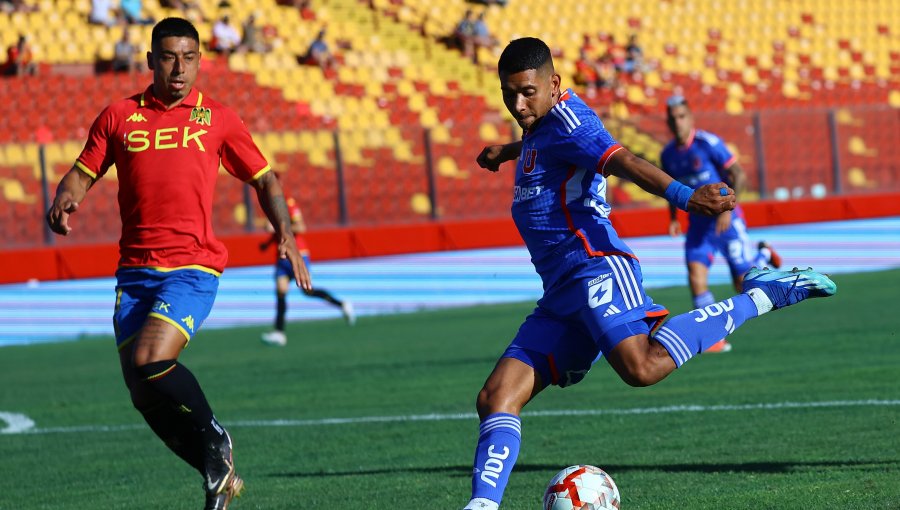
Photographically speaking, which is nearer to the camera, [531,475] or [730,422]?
[531,475]

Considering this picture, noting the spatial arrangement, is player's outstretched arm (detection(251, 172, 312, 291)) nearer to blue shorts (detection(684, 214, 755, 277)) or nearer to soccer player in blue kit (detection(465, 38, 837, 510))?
soccer player in blue kit (detection(465, 38, 837, 510))

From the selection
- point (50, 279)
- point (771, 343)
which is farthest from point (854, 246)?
point (50, 279)

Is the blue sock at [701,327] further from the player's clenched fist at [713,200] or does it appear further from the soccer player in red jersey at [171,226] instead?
the soccer player in red jersey at [171,226]

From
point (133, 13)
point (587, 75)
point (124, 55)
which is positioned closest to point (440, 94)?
point (587, 75)

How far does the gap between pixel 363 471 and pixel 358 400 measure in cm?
327

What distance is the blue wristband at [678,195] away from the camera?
208 inches

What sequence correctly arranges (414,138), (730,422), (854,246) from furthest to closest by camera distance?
(854,246), (414,138), (730,422)

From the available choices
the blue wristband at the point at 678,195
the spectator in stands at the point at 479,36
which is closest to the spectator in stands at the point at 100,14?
the spectator in stands at the point at 479,36

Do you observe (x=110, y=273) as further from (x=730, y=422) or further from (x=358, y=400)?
(x=730, y=422)

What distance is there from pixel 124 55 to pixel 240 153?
58.3 ft

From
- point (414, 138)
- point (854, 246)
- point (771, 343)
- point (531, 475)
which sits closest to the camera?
point (531, 475)

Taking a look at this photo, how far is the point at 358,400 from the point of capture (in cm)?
1120

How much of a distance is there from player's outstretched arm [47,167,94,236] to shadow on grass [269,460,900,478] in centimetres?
203

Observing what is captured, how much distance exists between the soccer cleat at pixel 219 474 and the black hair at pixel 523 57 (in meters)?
2.22
